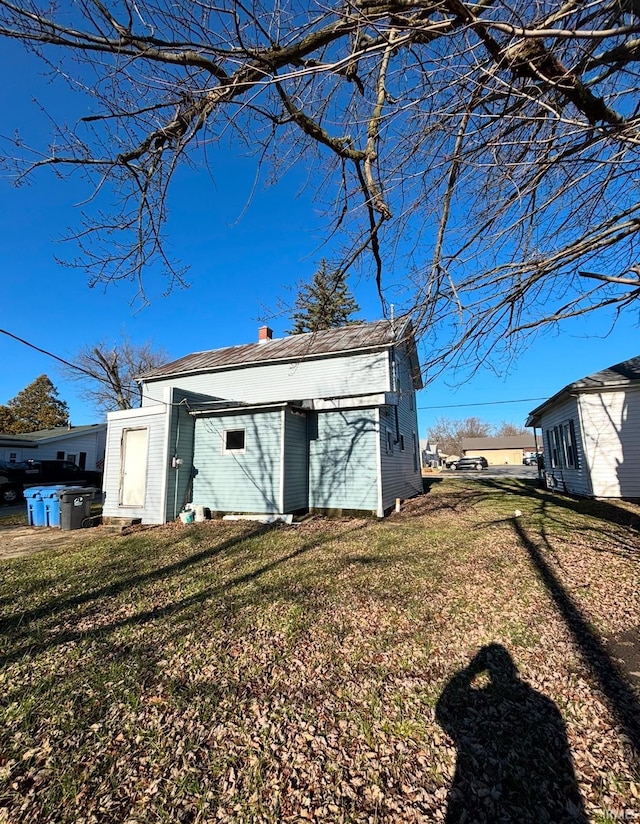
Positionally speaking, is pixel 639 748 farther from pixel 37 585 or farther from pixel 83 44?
pixel 37 585

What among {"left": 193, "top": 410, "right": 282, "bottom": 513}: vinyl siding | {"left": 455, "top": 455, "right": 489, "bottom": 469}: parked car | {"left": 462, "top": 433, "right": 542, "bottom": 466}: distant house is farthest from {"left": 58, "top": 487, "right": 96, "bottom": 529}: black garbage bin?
{"left": 462, "top": 433, "right": 542, "bottom": 466}: distant house

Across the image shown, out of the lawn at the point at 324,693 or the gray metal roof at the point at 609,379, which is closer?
the lawn at the point at 324,693

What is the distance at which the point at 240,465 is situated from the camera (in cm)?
1042

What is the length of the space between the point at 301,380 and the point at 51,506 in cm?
816

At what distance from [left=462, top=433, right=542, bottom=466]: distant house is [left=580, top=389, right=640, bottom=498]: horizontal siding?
52.9 meters

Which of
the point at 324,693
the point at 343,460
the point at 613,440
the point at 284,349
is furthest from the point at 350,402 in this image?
the point at 324,693

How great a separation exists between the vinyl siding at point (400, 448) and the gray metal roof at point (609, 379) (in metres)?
5.05

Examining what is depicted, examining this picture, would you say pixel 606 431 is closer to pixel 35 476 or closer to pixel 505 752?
pixel 505 752

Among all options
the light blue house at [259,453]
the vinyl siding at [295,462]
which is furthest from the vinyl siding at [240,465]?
the vinyl siding at [295,462]

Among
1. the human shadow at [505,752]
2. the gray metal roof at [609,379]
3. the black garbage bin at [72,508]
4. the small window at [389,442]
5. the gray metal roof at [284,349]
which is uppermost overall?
the gray metal roof at [284,349]

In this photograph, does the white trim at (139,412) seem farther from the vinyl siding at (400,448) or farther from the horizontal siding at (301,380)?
the vinyl siding at (400,448)

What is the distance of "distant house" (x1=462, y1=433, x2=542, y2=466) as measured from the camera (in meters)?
60.8

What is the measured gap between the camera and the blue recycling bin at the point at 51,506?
10.3 metres

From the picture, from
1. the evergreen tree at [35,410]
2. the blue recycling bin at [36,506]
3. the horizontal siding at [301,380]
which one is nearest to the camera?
the blue recycling bin at [36,506]
